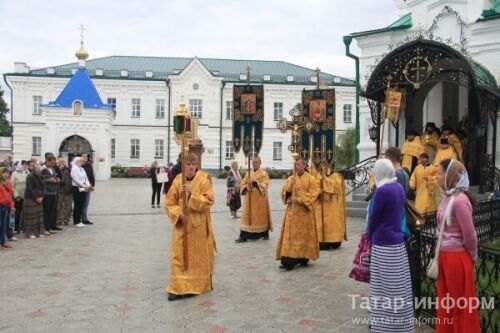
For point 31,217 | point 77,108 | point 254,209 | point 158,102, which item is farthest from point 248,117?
point 158,102

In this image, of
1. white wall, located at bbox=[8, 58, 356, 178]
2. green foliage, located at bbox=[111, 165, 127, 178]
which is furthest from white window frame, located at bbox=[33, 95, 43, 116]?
green foliage, located at bbox=[111, 165, 127, 178]

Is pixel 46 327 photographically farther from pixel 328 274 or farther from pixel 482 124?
pixel 482 124

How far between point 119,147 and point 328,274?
38.4m

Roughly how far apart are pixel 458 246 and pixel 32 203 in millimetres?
8919

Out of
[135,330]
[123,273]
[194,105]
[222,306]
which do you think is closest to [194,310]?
[222,306]

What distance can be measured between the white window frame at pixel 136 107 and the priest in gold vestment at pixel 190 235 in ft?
128

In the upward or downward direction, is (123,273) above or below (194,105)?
below

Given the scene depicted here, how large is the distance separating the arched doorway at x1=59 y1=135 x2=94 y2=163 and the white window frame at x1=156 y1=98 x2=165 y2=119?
32.0ft

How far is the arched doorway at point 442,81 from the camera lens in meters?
12.0

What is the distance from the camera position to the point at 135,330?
5.03m

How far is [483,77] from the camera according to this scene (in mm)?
11977

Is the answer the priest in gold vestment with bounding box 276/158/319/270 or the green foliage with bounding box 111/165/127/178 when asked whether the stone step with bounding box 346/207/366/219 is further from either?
the green foliage with bounding box 111/165/127/178

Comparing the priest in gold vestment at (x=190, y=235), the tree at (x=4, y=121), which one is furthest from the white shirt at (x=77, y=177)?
the tree at (x=4, y=121)

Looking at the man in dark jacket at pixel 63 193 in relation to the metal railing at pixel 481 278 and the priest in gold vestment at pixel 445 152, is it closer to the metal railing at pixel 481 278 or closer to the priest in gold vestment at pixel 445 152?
the metal railing at pixel 481 278
